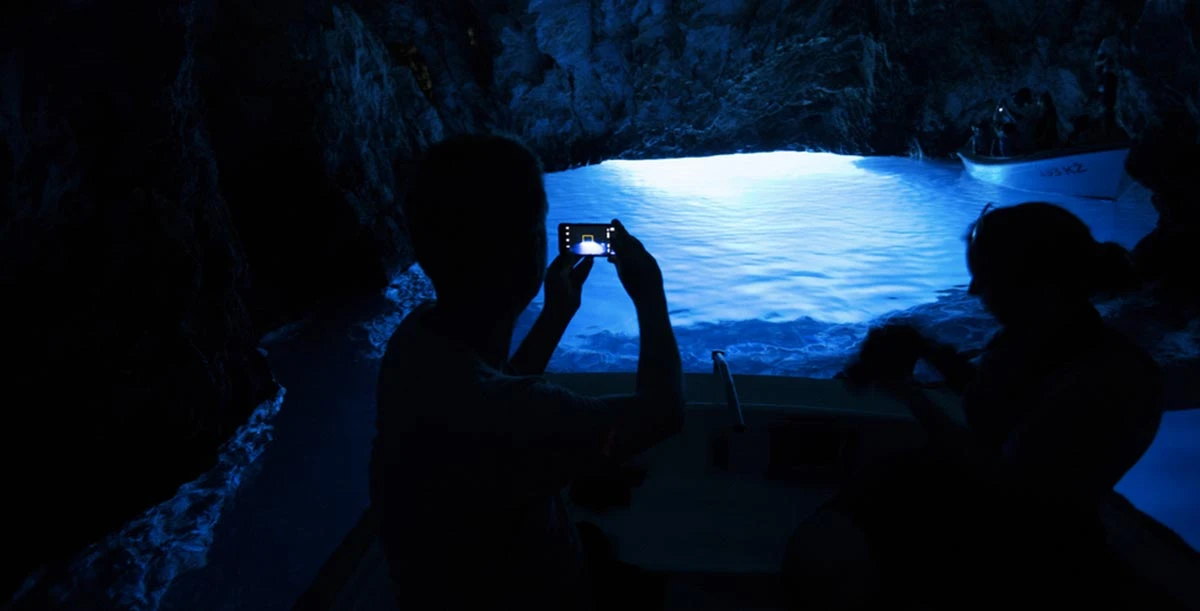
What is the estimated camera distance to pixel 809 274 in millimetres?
8758

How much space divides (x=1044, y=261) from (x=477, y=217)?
1.25 metres

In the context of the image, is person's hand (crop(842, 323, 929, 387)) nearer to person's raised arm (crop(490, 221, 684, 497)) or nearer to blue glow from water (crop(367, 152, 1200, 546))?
person's raised arm (crop(490, 221, 684, 497))

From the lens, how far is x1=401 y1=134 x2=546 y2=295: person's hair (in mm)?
899

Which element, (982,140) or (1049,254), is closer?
(1049,254)

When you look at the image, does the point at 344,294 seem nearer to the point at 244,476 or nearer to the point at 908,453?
the point at 244,476

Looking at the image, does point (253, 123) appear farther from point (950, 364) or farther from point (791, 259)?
point (791, 259)

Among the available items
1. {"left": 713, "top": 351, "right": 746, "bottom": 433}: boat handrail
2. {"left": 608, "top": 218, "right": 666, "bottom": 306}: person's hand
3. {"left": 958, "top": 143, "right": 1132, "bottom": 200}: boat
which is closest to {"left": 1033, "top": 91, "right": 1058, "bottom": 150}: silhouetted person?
{"left": 958, "top": 143, "right": 1132, "bottom": 200}: boat

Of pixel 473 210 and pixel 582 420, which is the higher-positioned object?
pixel 473 210

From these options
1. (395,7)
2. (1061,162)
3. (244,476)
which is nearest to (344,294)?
(244,476)

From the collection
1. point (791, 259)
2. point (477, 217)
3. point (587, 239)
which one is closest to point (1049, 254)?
point (587, 239)

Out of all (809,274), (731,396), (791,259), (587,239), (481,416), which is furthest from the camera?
(791,259)

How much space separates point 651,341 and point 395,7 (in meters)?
14.4

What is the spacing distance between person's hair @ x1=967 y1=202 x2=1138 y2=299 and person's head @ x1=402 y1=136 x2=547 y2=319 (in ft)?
3.54

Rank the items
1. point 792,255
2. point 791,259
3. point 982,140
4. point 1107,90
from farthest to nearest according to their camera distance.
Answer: point 982,140 < point 1107,90 < point 792,255 < point 791,259
